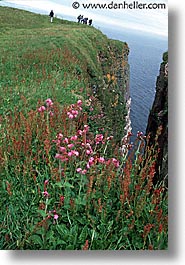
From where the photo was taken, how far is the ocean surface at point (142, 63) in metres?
3.21

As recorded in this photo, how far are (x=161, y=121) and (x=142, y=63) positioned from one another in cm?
52

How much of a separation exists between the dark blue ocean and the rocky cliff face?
7 centimetres

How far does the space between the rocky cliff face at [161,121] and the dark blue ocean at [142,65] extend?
2.7 inches

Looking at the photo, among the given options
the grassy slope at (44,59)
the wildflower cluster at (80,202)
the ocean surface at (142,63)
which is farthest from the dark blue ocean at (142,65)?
the wildflower cluster at (80,202)

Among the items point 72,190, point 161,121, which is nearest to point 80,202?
point 72,190

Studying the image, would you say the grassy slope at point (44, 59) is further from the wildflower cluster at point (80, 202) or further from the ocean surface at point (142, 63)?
the wildflower cluster at point (80, 202)

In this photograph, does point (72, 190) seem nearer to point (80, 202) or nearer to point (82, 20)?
point (80, 202)

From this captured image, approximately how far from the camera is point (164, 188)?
2824 mm

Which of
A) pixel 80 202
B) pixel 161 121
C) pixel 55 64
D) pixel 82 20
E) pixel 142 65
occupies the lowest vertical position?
pixel 80 202

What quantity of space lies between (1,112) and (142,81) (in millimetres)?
1254

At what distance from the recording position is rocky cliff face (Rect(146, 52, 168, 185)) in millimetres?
2916

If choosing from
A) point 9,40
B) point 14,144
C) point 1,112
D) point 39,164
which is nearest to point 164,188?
point 39,164

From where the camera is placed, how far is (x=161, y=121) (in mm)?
3488

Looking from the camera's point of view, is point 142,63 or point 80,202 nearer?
point 80,202
